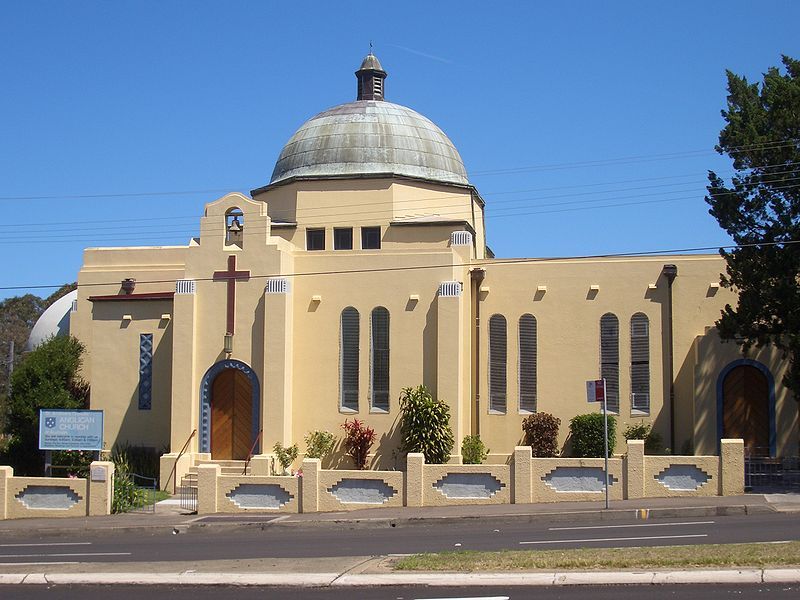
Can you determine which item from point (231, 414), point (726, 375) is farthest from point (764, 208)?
point (231, 414)

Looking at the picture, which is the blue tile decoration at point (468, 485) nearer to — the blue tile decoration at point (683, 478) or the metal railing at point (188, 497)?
the blue tile decoration at point (683, 478)

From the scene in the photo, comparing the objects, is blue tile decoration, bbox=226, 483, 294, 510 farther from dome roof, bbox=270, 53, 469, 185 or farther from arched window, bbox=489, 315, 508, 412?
dome roof, bbox=270, 53, 469, 185

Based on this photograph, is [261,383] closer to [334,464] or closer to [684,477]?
[334,464]

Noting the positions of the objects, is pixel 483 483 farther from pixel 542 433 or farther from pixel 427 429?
pixel 542 433

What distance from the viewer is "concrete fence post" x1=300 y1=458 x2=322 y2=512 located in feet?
79.4


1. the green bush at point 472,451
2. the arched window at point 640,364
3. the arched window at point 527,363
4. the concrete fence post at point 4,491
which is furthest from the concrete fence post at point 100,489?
the arched window at point 640,364

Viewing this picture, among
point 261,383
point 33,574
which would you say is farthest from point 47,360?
point 33,574

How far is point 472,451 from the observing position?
29.9m

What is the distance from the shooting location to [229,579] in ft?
46.4

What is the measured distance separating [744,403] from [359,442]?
10525 millimetres

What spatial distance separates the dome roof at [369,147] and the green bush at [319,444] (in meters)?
Answer: 9.08

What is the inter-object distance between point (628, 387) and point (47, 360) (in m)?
17.9

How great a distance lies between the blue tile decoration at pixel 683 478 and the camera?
23578 mm

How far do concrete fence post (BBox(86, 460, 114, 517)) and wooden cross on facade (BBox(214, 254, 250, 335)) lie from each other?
6.65m
